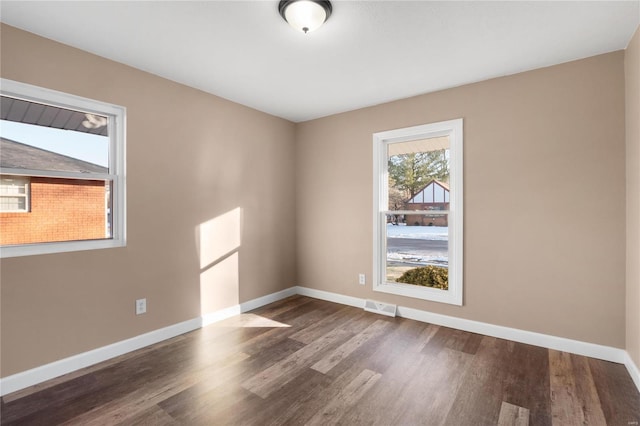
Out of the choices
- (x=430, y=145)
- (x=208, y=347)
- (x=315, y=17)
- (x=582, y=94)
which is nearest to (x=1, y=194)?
(x=208, y=347)

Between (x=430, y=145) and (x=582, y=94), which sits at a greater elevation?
(x=582, y=94)

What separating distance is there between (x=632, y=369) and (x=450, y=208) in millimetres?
1838

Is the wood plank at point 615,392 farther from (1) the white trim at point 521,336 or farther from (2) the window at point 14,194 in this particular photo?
(2) the window at point 14,194

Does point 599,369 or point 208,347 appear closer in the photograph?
point 599,369

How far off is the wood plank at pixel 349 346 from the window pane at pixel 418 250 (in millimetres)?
Result: 664

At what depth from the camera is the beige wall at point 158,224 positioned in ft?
7.39

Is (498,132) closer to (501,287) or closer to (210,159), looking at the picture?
(501,287)

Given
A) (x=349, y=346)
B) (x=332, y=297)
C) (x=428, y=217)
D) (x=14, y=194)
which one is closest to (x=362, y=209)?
(x=428, y=217)

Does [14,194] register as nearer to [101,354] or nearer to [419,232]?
[101,354]

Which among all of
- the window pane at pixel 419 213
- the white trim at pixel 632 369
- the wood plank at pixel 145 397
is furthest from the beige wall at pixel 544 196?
the wood plank at pixel 145 397

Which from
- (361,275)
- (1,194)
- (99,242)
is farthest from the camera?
(361,275)

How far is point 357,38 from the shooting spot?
92.0 inches

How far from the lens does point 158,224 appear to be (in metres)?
2.96

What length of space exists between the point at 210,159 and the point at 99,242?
52.8 inches
